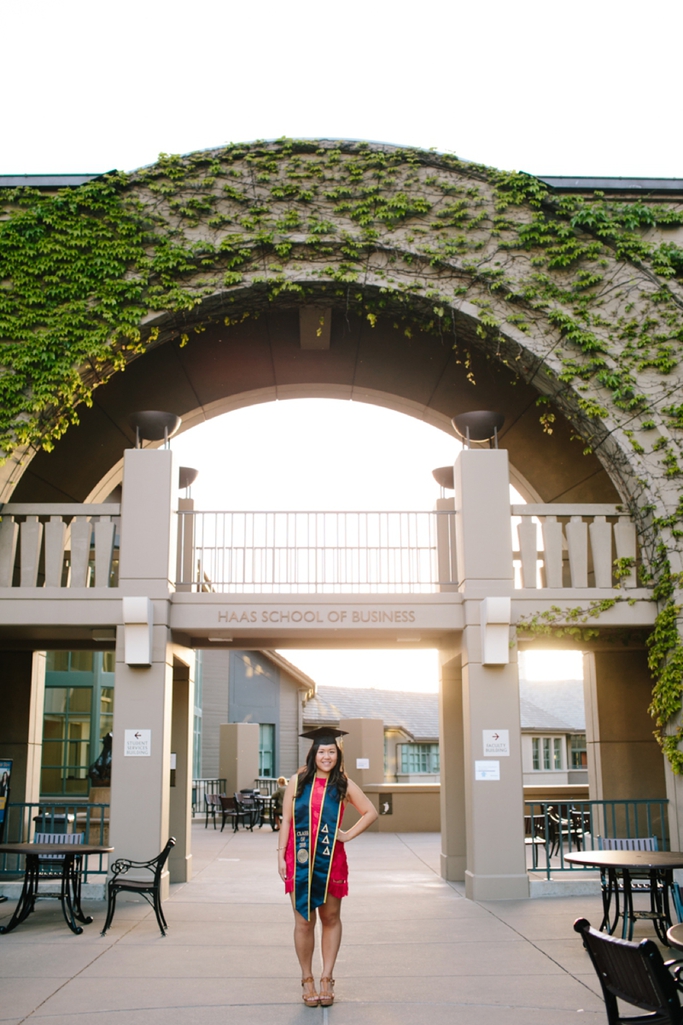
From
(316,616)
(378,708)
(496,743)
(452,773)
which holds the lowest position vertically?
(452,773)

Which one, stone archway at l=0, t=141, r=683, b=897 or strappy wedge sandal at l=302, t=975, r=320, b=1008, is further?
stone archway at l=0, t=141, r=683, b=897

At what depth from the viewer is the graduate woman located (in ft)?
20.6

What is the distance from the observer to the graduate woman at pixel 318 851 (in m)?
6.29

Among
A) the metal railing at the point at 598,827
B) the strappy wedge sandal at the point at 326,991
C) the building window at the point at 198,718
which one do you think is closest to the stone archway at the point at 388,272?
the metal railing at the point at 598,827

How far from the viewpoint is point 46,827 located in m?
13.8

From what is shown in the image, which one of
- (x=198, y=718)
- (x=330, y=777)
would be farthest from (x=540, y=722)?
(x=330, y=777)

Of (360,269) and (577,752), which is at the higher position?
(360,269)

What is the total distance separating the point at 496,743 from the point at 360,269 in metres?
6.91

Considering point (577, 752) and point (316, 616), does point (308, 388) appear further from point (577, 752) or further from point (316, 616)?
point (577, 752)

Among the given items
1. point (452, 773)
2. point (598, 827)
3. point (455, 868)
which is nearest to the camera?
point (455, 868)

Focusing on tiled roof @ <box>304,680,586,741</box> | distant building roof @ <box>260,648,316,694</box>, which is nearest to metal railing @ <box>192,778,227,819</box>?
distant building roof @ <box>260,648,316,694</box>

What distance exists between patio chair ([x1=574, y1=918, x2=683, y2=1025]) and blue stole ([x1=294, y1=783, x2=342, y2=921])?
6.97 feet

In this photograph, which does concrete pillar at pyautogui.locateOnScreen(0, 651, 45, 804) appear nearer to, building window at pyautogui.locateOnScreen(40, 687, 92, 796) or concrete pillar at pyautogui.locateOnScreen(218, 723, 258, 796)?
building window at pyautogui.locateOnScreen(40, 687, 92, 796)

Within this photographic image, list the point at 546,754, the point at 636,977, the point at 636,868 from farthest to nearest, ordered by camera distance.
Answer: the point at 546,754 < the point at 636,868 < the point at 636,977
